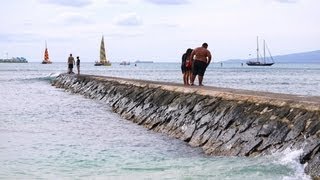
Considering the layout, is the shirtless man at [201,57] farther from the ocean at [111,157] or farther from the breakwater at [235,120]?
the ocean at [111,157]

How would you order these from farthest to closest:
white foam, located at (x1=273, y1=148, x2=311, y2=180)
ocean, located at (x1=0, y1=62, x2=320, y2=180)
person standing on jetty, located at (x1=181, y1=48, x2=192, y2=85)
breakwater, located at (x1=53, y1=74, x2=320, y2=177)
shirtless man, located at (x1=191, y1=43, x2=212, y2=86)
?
person standing on jetty, located at (x1=181, y1=48, x2=192, y2=85) < shirtless man, located at (x1=191, y1=43, x2=212, y2=86) < breakwater, located at (x1=53, y1=74, x2=320, y2=177) < ocean, located at (x1=0, y1=62, x2=320, y2=180) < white foam, located at (x1=273, y1=148, x2=311, y2=180)

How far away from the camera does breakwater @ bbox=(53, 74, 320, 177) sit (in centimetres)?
954

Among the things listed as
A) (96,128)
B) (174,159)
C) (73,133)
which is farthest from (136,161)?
(96,128)

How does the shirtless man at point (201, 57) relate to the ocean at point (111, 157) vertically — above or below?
above

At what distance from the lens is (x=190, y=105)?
15164mm

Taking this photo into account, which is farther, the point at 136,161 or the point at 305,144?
the point at 136,161

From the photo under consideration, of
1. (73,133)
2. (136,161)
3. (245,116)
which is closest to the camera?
(136,161)

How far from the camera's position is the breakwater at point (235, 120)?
9539 millimetres

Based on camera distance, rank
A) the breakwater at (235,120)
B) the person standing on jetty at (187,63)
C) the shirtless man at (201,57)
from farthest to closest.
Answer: the person standing on jetty at (187,63) → the shirtless man at (201,57) → the breakwater at (235,120)

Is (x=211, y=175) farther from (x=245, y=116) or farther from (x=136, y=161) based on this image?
(x=245, y=116)

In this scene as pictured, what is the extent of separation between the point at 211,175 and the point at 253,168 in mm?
727

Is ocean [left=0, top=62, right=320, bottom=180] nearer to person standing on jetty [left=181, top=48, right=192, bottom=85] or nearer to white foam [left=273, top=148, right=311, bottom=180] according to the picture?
white foam [left=273, top=148, right=311, bottom=180]

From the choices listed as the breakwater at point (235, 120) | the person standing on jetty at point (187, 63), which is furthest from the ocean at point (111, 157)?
the person standing on jetty at point (187, 63)

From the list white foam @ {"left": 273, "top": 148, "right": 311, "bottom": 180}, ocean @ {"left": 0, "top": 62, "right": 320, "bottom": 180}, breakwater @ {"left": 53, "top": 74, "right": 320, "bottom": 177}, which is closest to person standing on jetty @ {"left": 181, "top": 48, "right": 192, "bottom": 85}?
breakwater @ {"left": 53, "top": 74, "right": 320, "bottom": 177}
